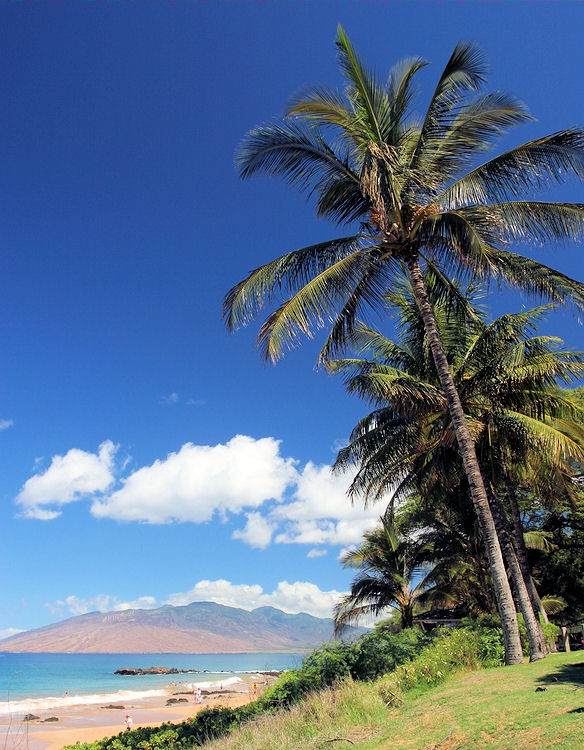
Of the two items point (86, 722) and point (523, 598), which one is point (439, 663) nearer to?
point (523, 598)

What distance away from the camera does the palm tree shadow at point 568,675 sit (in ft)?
22.8

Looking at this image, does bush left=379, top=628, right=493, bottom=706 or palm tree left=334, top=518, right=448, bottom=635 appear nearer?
bush left=379, top=628, right=493, bottom=706

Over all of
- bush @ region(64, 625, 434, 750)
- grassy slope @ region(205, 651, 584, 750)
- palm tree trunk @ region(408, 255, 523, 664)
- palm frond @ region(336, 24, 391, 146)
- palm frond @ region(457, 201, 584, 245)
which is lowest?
bush @ region(64, 625, 434, 750)

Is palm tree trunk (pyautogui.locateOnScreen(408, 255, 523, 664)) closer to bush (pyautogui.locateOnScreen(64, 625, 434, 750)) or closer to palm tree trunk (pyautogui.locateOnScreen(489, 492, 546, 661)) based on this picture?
palm tree trunk (pyautogui.locateOnScreen(489, 492, 546, 661))

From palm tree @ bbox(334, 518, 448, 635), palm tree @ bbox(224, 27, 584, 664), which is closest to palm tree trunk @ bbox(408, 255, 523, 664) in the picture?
palm tree @ bbox(224, 27, 584, 664)

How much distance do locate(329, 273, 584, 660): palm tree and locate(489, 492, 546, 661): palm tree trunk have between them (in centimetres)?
4

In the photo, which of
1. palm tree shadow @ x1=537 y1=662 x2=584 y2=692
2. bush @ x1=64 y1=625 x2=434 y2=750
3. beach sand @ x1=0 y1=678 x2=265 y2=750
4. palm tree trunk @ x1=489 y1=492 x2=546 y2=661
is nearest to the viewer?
palm tree shadow @ x1=537 y1=662 x2=584 y2=692

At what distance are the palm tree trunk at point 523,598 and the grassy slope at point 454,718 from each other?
86 centimetres

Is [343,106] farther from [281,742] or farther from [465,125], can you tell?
[281,742]

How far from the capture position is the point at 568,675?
7395 mm

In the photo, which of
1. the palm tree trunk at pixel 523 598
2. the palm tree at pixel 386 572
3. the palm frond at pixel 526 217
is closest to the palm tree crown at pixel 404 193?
the palm frond at pixel 526 217

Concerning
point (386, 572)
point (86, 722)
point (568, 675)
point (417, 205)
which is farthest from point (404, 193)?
point (86, 722)

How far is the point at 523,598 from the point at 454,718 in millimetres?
6428

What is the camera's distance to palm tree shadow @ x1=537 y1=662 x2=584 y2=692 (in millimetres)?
6939
